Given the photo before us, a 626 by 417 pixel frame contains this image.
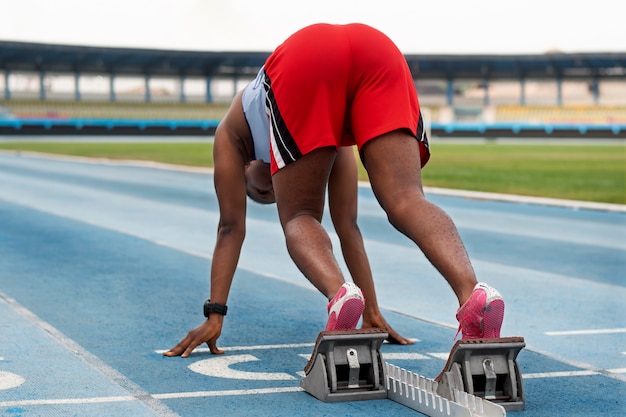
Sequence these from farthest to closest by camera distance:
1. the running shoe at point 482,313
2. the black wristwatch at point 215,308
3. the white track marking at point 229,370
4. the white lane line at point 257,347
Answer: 1. the white lane line at point 257,347
2. the black wristwatch at point 215,308
3. the white track marking at point 229,370
4. the running shoe at point 482,313

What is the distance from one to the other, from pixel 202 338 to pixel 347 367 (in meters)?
1.11

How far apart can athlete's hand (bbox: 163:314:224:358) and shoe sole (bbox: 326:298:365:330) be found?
121 cm

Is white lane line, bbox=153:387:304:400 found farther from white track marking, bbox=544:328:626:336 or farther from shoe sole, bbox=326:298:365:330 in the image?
white track marking, bbox=544:328:626:336

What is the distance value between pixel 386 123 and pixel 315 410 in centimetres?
115

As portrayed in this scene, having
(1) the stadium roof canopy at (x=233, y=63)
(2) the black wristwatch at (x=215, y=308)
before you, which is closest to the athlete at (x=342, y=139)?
(2) the black wristwatch at (x=215, y=308)

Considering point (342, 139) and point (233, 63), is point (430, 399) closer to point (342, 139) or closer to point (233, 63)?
point (342, 139)

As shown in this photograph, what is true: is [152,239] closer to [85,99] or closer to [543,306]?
[543,306]

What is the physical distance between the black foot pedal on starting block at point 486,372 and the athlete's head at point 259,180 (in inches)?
53.2

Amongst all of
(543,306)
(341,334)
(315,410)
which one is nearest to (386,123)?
(341,334)

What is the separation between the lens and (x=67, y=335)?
5.62 meters

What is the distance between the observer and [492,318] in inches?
141

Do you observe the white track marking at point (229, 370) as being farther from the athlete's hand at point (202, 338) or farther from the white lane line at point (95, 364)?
the white lane line at point (95, 364)

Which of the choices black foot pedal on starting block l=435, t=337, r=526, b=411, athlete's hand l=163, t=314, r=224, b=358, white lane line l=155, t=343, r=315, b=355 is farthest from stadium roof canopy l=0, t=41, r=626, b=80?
black foot pedal on starting block l=435, t=337, r=526, b=411

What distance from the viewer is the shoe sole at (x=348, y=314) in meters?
3.69
